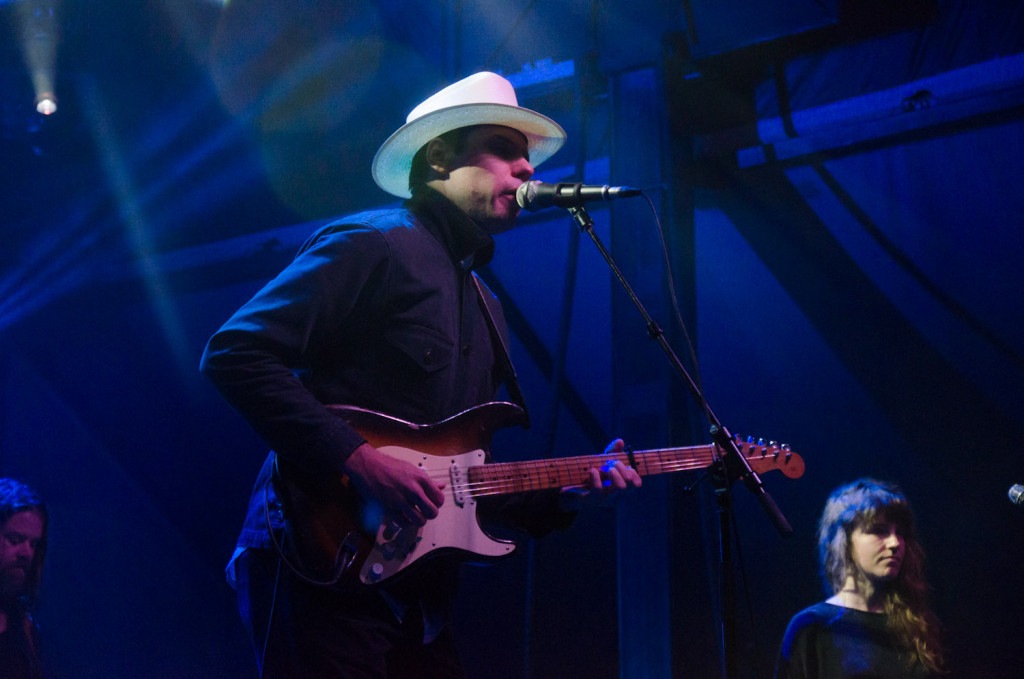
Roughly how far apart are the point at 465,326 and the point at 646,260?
1.95m

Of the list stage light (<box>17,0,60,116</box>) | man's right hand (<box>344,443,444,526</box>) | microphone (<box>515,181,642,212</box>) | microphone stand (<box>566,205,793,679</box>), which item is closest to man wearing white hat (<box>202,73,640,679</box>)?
man's right hand (<box>344,443,444,526</box>)

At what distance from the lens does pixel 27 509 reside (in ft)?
14.5

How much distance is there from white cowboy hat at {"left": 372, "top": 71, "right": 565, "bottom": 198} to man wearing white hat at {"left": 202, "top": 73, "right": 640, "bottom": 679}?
10 millimetres

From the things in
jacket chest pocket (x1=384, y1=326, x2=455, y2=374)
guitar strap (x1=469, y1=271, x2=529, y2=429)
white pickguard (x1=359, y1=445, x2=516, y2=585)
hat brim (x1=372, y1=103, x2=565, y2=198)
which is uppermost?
hat brim (x1=372, y1=103, x2=565, y2=198)

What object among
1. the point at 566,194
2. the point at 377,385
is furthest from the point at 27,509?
the point at 566,194

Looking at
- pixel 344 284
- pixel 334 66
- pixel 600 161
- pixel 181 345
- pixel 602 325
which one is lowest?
pixel 344 284

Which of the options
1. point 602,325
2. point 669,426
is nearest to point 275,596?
point 669,426

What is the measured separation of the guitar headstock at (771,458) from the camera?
2.76 meters

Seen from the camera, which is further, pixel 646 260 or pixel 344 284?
pixel 646 260

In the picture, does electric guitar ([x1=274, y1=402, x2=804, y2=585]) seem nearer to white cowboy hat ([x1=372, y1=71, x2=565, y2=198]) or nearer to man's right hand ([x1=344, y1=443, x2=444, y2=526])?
man's right hand ([x1=344, y1=443, x2=444, y2=526])

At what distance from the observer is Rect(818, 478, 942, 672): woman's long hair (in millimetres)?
3490

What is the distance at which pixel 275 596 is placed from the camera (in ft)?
6.25

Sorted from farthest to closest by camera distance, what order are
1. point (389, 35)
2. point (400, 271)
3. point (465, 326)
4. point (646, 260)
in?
1. point (389, 35)
2. point (646, 260)
3. point (465, 326)
4. point (400, 271)

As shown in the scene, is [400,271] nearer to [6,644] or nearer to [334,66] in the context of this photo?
[6,644]
